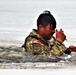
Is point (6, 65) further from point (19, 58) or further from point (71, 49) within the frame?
point (71, 49)

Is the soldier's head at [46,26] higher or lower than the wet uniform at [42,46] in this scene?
higher

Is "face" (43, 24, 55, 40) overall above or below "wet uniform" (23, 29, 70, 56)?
above

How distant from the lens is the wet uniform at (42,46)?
10.4 ft

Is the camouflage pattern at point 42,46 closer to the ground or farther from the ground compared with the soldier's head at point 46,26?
closer to the ground

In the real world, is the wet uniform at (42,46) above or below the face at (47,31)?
below

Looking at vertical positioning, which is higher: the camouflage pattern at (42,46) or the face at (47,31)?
the face at (47,31)

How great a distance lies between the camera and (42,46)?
3.14 m

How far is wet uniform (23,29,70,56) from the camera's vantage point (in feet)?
10.4

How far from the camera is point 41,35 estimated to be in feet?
10.4

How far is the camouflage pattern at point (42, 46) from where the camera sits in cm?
316

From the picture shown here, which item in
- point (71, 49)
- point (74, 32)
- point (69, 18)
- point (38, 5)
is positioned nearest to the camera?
point (71, 49)

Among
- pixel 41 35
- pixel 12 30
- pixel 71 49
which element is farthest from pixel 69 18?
pixel 41 35

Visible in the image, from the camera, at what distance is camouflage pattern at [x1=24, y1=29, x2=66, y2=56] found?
3.16 metres
